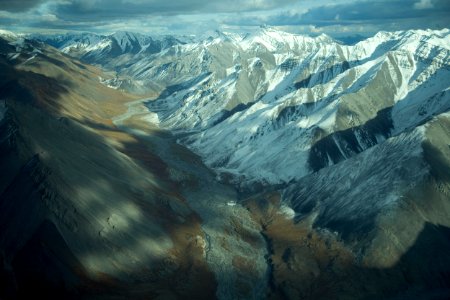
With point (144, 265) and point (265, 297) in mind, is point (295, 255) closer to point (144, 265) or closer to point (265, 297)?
point (265, 297)

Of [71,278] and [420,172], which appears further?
[420,172]

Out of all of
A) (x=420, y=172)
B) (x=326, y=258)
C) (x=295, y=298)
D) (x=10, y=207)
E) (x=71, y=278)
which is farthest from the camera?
(x=420, y=172)

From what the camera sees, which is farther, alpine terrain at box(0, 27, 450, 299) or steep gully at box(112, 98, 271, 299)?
steep gully at box(112, 98, 271, 299)

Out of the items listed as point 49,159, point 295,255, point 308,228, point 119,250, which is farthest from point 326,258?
point 49,159

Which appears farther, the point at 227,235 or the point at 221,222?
the point at 221,222

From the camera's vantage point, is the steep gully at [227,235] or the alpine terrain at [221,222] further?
the steep gully at [227,235]

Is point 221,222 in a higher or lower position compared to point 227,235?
lower

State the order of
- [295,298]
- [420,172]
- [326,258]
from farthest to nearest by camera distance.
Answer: [420,172], [326,258], [295,298]

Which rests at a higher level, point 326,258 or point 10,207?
point 10,207

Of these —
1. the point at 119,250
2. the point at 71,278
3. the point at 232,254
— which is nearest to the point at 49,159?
the point at 119,250

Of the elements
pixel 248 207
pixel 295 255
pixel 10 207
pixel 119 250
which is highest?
pixel 10 207
